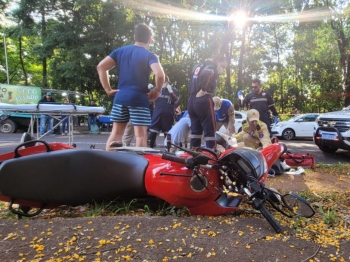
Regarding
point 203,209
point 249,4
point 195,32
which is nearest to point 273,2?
point 249,4

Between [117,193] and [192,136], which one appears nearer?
[117,193]

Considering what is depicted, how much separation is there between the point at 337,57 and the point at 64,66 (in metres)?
24.8

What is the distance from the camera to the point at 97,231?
1841mm

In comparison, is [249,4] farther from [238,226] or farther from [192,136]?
[238,226]

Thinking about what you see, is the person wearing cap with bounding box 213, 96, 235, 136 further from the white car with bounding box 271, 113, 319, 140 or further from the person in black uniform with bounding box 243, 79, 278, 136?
the white car with bounding box 271, 113, 319, 140

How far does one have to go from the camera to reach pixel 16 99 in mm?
15609

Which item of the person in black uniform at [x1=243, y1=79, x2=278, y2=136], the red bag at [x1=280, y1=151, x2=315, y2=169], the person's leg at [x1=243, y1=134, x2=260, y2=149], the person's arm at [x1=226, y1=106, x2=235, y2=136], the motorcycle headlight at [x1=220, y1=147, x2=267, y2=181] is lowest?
the red bag at [x1=280, y1=151, x2=315, y2=169]

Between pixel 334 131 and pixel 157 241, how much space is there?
7.16 meters

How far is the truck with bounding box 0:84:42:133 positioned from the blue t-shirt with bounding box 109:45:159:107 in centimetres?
1201

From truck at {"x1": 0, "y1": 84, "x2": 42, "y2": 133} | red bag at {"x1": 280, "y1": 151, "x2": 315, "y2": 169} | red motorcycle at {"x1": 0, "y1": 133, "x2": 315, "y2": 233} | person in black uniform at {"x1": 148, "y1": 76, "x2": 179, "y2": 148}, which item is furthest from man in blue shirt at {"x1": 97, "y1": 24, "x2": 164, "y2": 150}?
truck at {"x1": 0, "y1": 84, "x2": 42, "y2": 133}

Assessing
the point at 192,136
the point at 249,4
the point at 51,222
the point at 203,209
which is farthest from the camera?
the point at 249,4

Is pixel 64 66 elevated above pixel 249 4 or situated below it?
below

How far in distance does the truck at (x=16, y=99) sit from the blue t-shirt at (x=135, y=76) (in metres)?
12.0

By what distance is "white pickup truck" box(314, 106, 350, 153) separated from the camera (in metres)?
7.36
